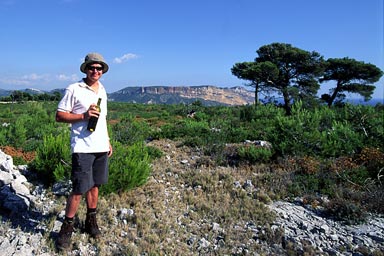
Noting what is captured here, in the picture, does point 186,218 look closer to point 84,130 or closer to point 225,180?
point 225,180

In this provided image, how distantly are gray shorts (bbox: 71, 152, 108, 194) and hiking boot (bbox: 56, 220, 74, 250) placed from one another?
0.40 meters

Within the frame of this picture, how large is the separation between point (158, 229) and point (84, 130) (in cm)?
161

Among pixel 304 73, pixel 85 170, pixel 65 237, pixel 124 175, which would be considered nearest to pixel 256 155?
pixel 124 175

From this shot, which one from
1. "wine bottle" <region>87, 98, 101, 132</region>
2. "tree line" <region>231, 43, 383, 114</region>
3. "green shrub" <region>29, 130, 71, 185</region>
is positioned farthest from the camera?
"tree line" <region>231, 43, 383, 114</region>

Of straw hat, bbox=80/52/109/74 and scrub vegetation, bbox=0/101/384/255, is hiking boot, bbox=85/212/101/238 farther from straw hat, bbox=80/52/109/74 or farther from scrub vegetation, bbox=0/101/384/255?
straw hat, bbox=80/52/109/74

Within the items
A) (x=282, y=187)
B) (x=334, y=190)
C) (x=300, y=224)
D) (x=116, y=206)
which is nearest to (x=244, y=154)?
(x=282, y=187)

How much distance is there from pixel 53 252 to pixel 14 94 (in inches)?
2235

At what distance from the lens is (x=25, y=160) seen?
6.21 m

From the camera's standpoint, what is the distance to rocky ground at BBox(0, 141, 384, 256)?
3391 mm

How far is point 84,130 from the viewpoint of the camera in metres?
3.15

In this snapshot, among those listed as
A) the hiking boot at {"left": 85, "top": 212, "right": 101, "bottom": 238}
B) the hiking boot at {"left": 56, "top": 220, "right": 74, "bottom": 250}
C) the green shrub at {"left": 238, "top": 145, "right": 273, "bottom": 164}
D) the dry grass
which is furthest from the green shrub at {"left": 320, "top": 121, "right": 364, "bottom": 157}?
the hiking boot at {"left": 56, "top": 220, "right": 74, "bottom": 250}

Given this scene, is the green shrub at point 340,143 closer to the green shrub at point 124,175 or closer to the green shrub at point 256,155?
the green shrub at point 256,155

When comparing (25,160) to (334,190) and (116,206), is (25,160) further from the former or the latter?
(334,190)

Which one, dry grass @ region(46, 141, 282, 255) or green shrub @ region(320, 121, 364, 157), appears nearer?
dry grass @ region(46, 141, 282, 255)
